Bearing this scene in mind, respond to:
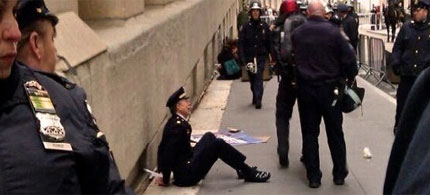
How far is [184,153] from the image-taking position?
773cm

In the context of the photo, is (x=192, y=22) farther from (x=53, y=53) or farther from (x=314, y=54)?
(x=53, y=53)

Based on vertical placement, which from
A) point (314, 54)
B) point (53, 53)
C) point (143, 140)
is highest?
point (53, 53)

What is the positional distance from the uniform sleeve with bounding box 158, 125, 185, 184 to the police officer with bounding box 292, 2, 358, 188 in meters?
1.23

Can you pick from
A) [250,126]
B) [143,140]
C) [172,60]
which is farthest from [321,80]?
[250,126]

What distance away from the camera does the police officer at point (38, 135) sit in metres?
2.00

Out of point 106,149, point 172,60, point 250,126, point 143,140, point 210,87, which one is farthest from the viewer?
point 210,87

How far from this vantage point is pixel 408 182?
157 cm

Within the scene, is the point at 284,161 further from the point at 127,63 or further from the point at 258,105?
the point at 258,105

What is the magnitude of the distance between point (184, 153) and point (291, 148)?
223 centimetres

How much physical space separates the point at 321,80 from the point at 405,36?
253 cm

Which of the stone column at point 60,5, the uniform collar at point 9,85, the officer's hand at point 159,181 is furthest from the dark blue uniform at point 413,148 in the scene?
the officer's hand at point 159,181

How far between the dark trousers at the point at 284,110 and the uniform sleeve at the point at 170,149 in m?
1.50

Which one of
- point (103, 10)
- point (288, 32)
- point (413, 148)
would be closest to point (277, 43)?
point (288, 32)

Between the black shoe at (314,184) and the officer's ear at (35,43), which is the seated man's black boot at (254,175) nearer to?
the black shoe at (314,184)
